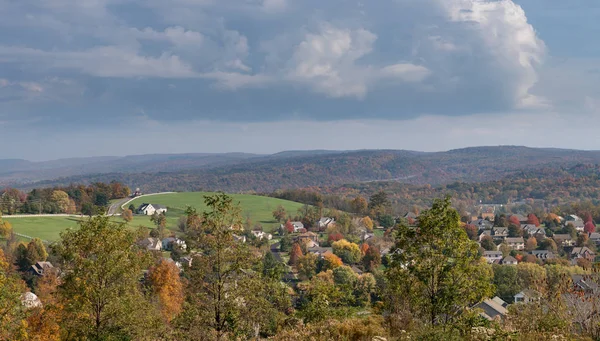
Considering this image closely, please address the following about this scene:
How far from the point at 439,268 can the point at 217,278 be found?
14.5 feet

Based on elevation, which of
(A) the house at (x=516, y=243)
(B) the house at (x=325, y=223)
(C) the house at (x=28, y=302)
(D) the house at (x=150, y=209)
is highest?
(C) the house at (x=28, y=302)

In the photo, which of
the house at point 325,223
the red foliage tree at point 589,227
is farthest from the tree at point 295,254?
the red foliage tree at point 589,227

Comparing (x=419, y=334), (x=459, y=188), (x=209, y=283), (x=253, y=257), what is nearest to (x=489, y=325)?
(x=419, y=334)

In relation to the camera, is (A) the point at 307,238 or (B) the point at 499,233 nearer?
(A) the point at 307,238

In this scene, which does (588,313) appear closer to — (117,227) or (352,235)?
(117,227)

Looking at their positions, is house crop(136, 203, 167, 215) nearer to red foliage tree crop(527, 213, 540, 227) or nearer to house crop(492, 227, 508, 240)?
house crop(492, 227, 508, 240)

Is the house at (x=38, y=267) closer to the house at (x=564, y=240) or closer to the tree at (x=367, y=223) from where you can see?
the tree at (x=367, y=223)

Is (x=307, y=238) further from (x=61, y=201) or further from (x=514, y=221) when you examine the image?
(x=61, y=201)

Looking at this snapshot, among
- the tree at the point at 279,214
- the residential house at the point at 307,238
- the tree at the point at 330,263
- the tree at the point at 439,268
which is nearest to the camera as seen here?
the tree at the point at 439,268

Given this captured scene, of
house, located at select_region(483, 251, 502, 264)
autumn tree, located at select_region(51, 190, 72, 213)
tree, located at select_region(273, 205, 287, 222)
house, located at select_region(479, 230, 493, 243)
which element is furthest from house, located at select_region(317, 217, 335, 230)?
autumn tree, located at select_region(51, 190, 72, 213)

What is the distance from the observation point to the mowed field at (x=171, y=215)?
193ft

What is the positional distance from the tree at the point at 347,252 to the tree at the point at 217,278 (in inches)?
1765

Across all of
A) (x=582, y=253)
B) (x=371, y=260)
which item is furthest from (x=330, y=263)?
(x=582, y=253)

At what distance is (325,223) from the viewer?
7719 cm
